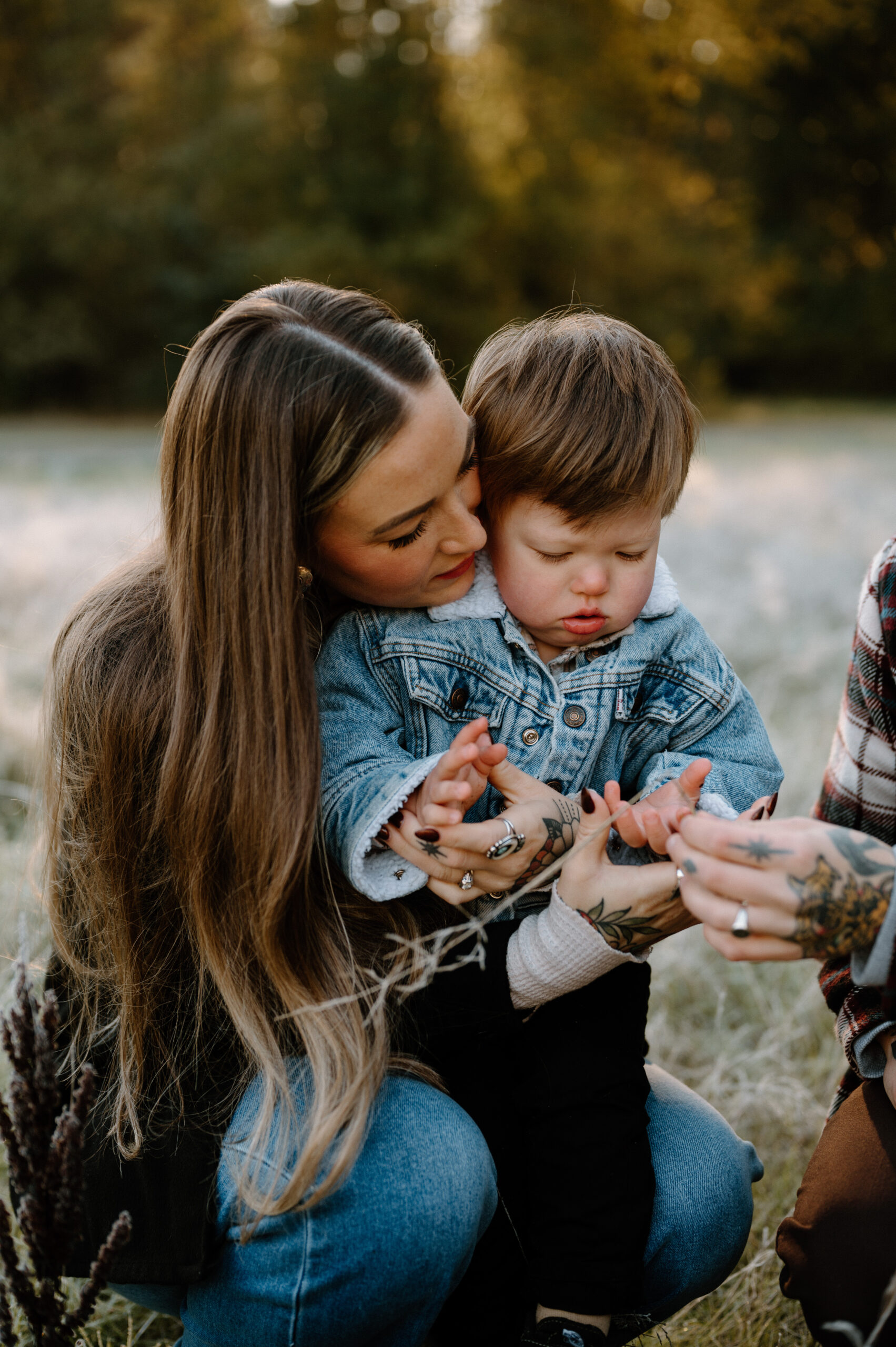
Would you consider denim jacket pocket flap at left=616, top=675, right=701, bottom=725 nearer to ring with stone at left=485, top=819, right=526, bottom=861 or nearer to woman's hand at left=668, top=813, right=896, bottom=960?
ring with stone at left=485, top=819, right=526, bottom=861

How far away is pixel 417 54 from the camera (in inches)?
794

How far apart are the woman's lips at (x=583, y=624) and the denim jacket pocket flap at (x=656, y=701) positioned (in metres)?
0.12

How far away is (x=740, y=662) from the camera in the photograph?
4.99 metres

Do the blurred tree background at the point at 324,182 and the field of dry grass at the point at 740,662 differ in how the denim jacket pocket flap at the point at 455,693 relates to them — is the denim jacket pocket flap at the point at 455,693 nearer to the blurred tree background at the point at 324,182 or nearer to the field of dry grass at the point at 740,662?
the field of dry grass at the point at 740,662

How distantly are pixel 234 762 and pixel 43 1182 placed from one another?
2.04 feet

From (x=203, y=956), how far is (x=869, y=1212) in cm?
114

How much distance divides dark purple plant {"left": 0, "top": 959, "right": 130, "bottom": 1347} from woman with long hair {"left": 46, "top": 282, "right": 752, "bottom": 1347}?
0.13m

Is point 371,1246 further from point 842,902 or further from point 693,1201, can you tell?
point 842,902

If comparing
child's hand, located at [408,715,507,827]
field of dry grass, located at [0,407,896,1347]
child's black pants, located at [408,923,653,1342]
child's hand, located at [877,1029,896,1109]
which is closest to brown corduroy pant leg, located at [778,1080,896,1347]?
child's hand, located at [877,1029,896,1109]

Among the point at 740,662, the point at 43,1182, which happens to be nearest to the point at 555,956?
the point at 43,1182

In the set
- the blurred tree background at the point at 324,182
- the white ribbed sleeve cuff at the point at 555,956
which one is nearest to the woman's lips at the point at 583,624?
the white ribbed sleeve cuff at the point at 555,956

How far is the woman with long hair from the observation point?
1.57m

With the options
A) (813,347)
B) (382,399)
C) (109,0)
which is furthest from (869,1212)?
(813,347)

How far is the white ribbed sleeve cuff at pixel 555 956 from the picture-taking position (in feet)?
5.46
